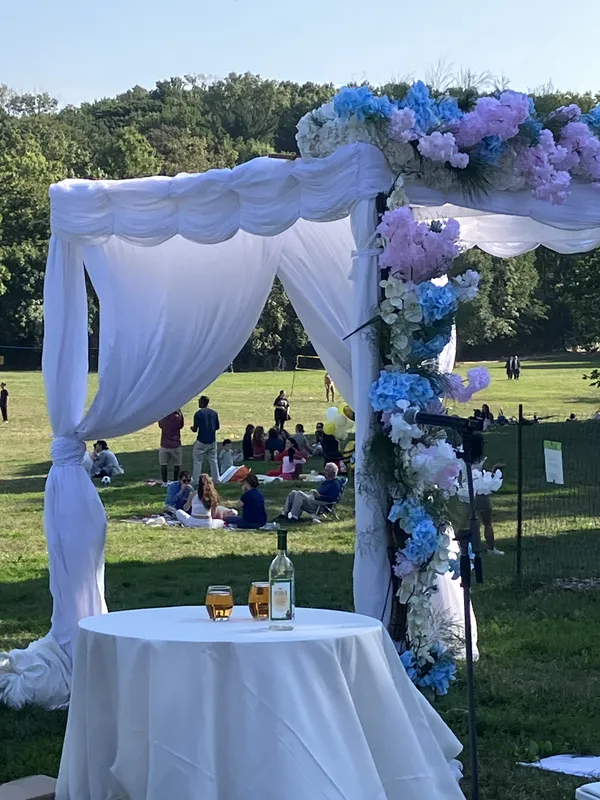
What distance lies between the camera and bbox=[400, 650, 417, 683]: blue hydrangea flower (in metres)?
6.91

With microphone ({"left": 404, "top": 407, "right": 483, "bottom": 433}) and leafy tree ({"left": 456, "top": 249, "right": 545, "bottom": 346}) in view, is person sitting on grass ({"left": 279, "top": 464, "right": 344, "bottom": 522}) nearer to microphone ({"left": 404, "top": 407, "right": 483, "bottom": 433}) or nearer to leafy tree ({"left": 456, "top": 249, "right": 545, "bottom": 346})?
microphone ({"left": 404, "top": 407, "right": 483, "bottom": 433})

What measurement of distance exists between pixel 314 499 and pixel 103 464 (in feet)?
19.4

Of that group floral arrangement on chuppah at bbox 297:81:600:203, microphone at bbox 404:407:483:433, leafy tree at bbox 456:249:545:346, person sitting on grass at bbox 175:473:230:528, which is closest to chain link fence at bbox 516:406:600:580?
floral arrangement on chuppah at bbox 297:81:600:203

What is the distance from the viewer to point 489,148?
23.0 feet

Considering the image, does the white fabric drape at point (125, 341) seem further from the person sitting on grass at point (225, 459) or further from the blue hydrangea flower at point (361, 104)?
the person sitting on grass at point (225, 459)

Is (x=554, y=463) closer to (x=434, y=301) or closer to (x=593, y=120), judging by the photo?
(x=593, y=120)

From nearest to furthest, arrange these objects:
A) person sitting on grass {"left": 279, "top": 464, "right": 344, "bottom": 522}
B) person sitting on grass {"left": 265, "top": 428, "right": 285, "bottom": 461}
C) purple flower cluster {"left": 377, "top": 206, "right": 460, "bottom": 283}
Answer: purple flower cluster {"left": 377, "top": 206, "right": 460, "bottom": 283} < person sitting on grass {"left": 279, "top": 464, "right": 344, "bottom": 522} < person sitting on grass {"left": 265, "top": 428, "right": 285, "bottom": 461}

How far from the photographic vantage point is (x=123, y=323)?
797cm

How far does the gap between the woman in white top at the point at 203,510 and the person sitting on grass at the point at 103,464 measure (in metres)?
5.20

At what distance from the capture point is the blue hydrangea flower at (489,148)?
23.0ft

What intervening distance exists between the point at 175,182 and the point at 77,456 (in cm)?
203

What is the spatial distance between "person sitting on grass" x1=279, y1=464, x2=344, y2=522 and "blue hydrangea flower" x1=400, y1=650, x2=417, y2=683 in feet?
31.3

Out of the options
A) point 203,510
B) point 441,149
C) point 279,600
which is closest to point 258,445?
point 203,510

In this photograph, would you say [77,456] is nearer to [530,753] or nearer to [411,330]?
[411,330]
